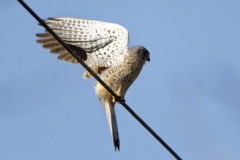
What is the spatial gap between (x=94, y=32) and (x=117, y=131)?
1118 mm

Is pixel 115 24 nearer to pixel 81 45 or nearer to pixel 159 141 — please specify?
pixel 81 45

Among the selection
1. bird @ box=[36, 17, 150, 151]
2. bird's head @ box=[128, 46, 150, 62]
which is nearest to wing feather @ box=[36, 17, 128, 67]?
bird @ box=[36, 17, 150, 151]

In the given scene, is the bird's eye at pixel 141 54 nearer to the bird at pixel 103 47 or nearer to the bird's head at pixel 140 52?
the bird's head at pixel 140 52

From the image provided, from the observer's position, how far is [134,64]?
5.78m

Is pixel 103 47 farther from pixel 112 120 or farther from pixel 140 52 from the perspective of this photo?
pixel 112 120

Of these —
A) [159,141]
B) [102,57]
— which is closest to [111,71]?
[102,57]

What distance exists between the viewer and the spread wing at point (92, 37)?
564cm

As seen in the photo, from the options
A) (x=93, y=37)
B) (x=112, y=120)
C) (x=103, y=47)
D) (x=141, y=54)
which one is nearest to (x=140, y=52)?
(x=141, y=54)

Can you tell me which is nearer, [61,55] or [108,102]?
[108,102]

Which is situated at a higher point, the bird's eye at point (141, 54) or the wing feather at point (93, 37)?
the wing feather at point (93, 37)

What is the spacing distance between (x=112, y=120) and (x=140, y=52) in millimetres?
908

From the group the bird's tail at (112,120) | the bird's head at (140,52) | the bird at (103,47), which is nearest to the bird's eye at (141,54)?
the bird's head at (140,52)

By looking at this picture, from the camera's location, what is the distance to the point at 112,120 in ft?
18.2

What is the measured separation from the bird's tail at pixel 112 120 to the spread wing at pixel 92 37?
17.9 inches
